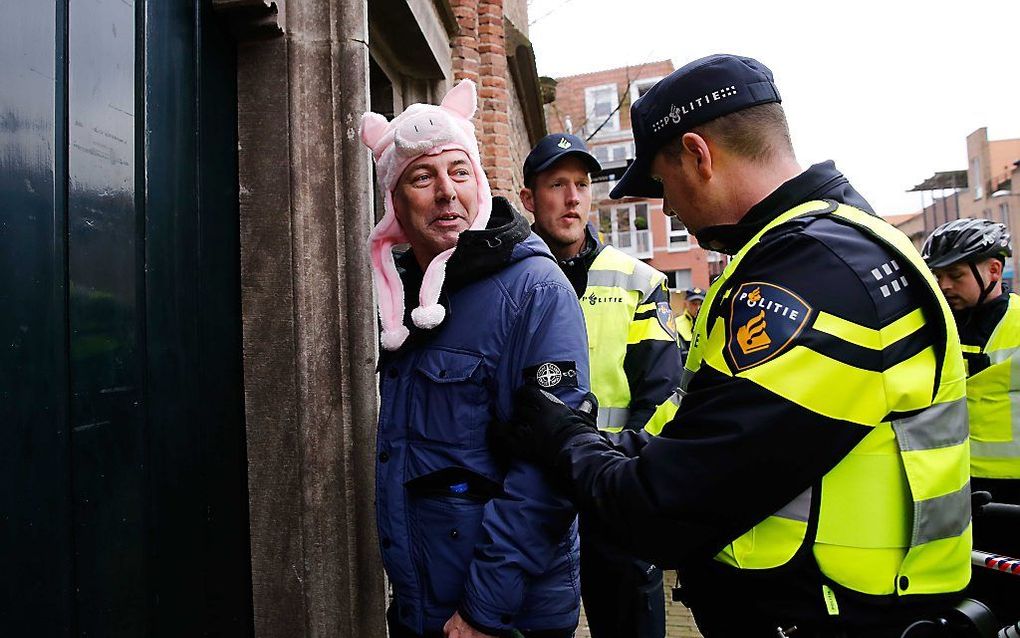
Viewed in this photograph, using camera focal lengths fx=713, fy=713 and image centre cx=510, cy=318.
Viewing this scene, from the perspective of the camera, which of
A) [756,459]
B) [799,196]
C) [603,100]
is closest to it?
[756,459]

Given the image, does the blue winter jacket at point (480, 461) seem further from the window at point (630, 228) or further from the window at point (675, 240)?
the window at point (675, 240)

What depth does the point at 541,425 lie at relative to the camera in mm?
1628

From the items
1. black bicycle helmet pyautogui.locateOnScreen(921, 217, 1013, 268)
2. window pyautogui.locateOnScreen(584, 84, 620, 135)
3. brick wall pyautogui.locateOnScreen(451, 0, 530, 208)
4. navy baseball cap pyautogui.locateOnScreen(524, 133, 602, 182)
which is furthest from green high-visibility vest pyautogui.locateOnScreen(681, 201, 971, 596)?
window pyautogui.locateOnScreen(584, 84, 620, 135)

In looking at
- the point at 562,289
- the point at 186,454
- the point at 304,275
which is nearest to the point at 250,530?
the point at 186,454

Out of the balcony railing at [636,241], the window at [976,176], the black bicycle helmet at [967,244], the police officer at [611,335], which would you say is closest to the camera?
the police officer at [611,335]

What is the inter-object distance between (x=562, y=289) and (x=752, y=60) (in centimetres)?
70

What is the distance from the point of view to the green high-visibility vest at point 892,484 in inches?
50.6

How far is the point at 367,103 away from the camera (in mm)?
2639

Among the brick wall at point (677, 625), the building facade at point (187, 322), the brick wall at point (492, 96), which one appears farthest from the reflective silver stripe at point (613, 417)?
the brick wall at point (492, 96)

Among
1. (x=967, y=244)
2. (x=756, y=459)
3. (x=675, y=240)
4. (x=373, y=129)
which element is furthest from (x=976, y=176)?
(x=756, y=459)

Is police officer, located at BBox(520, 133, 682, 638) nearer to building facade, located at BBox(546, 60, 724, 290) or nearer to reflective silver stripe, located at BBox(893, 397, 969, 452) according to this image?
reflective silver stripe, located at BBox(893, 397, 969, 452)

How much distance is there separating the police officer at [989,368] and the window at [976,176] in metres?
47.8

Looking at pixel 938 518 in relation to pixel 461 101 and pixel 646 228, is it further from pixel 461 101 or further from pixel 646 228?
pixel 646 228

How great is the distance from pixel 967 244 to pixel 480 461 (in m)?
3.21
